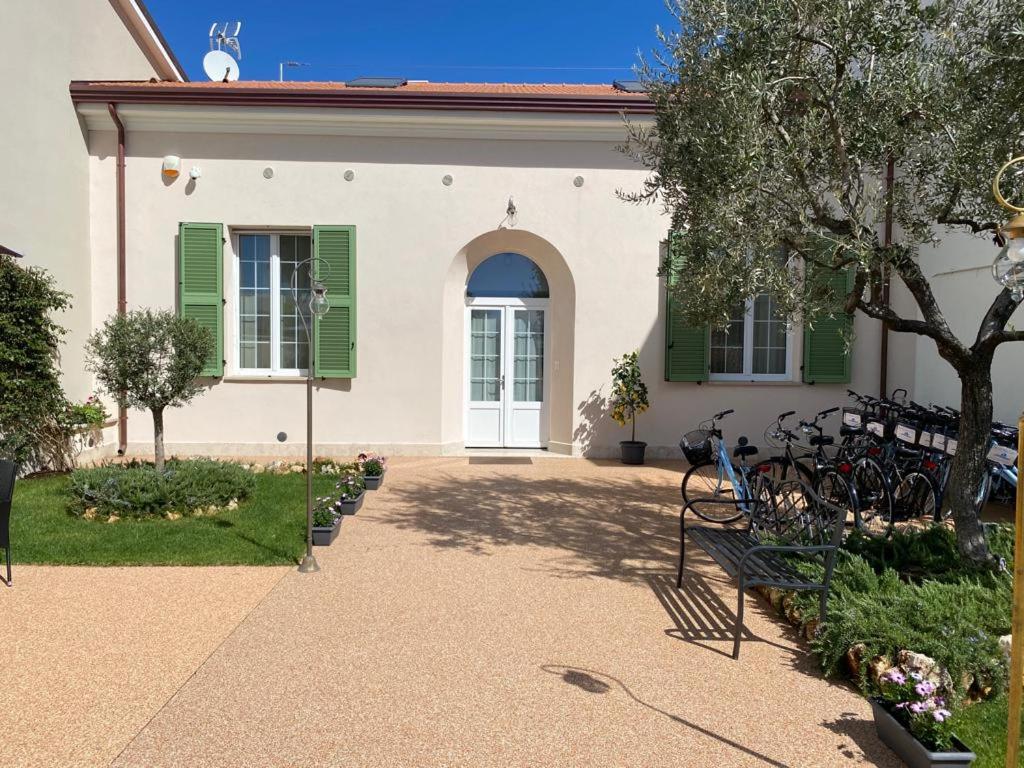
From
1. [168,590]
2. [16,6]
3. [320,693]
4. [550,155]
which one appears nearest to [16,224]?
[16,6]

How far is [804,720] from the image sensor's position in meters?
2.95

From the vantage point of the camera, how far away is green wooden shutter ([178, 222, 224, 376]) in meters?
9.27

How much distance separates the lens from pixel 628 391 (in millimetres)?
9305

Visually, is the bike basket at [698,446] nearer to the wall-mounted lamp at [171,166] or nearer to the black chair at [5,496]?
the black chair at [5,496]

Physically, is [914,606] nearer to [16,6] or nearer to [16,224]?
[16,224]

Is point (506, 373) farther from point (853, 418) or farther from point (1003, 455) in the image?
point (1003, 455)

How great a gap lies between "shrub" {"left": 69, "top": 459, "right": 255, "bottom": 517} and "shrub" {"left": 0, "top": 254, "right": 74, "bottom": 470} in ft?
6.01

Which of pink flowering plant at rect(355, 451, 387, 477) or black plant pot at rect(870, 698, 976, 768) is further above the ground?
pink flowering plant at rect(355, 451, 387, 477)

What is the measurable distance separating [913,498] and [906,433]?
2.60ft

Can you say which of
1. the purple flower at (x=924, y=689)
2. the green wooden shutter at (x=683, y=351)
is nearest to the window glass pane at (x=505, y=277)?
the green wooden shutter at (x=683, y=351)

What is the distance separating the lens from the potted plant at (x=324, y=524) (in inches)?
215

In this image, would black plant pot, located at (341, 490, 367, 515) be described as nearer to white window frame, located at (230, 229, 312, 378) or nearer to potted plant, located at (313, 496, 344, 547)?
potted plant, located at (313, 496, 344, 547)

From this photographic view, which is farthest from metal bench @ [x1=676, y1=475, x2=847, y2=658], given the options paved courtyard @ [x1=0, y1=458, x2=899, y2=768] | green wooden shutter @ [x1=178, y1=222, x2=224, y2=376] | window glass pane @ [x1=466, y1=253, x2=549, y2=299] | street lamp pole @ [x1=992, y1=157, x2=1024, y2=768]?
green wooden shutter @ [x1=178, y1=222, x2=224, y2=376]

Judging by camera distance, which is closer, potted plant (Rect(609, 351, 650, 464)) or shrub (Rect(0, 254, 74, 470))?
shrub (Rect(0, 254, 74, 470))
